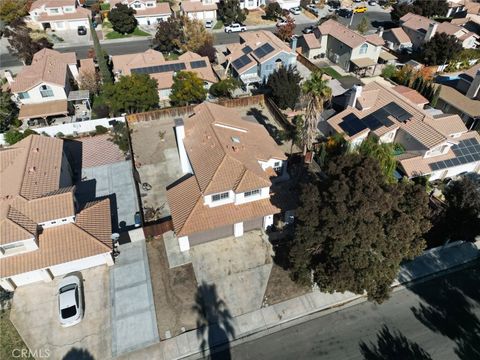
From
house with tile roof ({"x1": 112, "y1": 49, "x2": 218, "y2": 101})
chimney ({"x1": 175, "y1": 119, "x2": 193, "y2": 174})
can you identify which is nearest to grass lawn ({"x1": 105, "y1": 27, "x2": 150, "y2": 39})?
house with tile roof ({"x1": 112, "y1": 49, "x2": 218, "y2": 101})

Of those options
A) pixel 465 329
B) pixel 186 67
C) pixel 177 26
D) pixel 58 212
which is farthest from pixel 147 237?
pixel 177 26

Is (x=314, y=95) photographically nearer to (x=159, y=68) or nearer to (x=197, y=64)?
(x=197, y=64)

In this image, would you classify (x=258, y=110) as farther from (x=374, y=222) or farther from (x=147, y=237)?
(x=374, y=222)

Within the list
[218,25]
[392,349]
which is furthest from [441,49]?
[392,349]

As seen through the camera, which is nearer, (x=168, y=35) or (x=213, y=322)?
(x=213, y=322)

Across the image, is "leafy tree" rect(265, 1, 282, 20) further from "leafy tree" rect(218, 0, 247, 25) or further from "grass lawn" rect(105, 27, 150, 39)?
"grass lawn" rect(105, 27, 150, 39)
